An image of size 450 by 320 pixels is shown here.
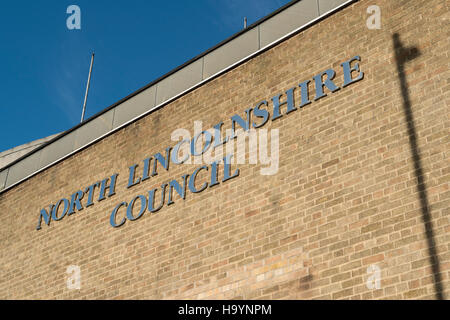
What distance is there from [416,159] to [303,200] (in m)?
1.89

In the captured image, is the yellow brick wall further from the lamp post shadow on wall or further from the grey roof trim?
the grey roof trim

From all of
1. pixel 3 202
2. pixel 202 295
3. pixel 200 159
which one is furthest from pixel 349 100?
pixel 3 202

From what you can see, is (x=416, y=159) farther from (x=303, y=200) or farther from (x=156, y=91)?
(x=156, y=91)

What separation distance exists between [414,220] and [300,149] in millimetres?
2602

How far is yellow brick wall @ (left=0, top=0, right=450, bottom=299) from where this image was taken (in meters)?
9.46

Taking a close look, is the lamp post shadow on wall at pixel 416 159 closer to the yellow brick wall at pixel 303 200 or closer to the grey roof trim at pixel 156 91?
the yellow brick wall at pixel 303 200

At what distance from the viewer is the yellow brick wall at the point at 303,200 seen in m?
9.46

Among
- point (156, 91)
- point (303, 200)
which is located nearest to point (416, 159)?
point (303, 200)

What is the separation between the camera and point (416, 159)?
31.8 ft

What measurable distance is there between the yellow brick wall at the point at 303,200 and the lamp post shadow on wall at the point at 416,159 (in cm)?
5

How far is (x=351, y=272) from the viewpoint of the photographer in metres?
9.45

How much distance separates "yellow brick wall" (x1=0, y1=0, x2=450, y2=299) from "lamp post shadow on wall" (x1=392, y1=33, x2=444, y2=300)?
45 mm

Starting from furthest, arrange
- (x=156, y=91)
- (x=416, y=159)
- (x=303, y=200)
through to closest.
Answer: (x=156, y=91), (x=303, y=200), (x=416, y=159)

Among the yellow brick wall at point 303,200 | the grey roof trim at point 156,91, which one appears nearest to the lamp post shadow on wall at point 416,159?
the yellow brick wall at point 303,200
